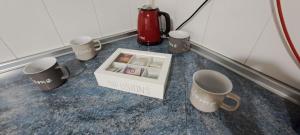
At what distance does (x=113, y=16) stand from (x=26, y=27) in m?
0.38

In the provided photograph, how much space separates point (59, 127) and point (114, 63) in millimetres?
266

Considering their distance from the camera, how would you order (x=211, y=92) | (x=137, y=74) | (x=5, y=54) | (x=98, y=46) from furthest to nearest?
(x=98, y=46) → (x=5, y=54) → (x=137, y=74) → (x=211, y=92)

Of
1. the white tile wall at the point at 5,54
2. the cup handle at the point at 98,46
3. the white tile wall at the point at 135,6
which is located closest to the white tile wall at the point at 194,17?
the white tile wall at the point at 135,6

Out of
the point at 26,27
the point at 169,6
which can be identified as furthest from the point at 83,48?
the point at 169,6

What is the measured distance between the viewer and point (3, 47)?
55 centimetres

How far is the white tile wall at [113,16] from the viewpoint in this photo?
68 centimetres

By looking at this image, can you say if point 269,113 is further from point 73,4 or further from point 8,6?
point 8,6

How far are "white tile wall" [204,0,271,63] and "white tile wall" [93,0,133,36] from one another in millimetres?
445

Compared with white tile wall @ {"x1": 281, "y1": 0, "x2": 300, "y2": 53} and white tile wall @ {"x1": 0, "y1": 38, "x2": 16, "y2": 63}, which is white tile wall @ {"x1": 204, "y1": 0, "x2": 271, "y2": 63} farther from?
white tile wall @ {"x1": 0, "y1": 38, "x2": 16, "y2": 63}

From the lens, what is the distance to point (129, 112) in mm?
418

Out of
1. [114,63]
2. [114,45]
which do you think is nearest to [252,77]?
[114,63]

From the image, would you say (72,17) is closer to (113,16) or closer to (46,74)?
(113,16)

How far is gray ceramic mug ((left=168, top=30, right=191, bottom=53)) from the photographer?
0.62m

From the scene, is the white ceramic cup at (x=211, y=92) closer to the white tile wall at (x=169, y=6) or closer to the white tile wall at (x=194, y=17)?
the white tile wall at (x=194, y=17)
